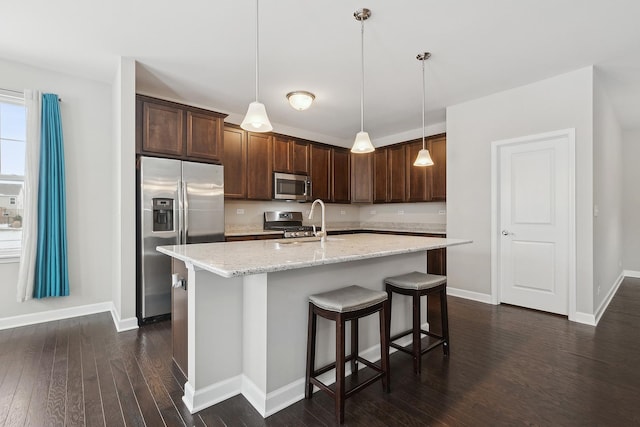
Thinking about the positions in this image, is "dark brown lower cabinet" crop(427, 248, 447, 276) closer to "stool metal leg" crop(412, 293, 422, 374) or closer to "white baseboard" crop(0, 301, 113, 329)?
"stool metal leg" crop(412, 293, 422, 374)

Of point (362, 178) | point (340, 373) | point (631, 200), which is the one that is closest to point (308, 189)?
point (362, 178)

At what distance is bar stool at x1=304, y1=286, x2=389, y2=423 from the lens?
5.55 ft

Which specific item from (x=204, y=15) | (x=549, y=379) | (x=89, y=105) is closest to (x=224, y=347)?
(x=549, y=379)

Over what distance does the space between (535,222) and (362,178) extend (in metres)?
2.95

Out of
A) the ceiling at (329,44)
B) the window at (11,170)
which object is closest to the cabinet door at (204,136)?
the ceiling at (329,44)

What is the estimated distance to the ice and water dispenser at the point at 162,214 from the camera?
3.24 metres

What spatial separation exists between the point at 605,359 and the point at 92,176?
5.17 meters

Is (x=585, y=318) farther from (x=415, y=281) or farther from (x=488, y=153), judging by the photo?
(x=415, y=281)

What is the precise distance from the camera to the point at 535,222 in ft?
11.6

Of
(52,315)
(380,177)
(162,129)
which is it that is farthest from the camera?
(380,177)

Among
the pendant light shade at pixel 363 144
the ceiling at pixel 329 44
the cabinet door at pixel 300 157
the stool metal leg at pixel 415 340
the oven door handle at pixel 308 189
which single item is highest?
the ceiling at pixel 329 44

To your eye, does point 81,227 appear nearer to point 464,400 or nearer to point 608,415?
point 464,400

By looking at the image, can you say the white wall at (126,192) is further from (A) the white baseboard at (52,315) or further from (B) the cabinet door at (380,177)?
(B) the cabinet door at (380,177)

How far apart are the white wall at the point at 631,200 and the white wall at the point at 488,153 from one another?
3545 mm
